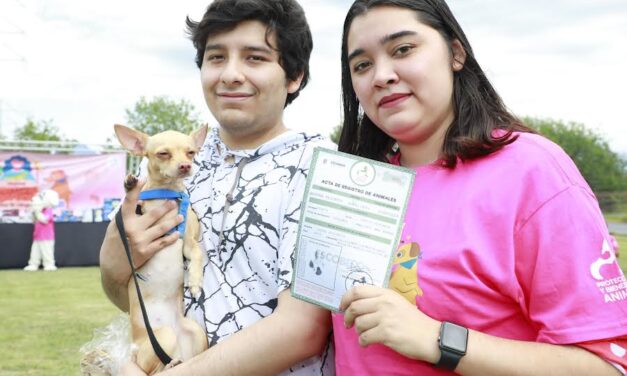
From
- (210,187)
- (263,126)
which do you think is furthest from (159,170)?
(263,126)

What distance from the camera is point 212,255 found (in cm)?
247

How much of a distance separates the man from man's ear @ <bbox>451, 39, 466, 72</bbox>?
699mm

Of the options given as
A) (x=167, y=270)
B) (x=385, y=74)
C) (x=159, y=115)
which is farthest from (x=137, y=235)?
(x=159, y=115)

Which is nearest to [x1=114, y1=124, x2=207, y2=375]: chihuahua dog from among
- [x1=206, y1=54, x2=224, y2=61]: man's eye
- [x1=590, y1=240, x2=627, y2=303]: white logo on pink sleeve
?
[x1=206, y1=54, x2=224, y2=61]: man's eye

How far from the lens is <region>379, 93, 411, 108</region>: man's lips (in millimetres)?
1928

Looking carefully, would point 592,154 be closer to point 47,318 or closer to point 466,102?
point 47,318

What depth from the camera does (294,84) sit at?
8.92 ft

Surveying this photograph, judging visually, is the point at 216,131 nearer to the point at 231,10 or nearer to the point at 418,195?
the point at 231,10

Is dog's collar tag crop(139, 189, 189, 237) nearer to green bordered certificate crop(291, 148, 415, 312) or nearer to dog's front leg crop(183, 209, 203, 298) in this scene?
dog's front leg crop(183, 209, 203, 298)

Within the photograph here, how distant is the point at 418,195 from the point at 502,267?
35cm

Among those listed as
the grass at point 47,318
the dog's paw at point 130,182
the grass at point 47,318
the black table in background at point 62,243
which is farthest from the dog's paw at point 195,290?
the black table in background at point 62,243

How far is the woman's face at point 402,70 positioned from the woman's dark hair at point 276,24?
60cm

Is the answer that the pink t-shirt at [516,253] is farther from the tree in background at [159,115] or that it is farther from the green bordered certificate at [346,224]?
the tree in background at [159,115]

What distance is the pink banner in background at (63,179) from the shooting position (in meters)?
15.1
